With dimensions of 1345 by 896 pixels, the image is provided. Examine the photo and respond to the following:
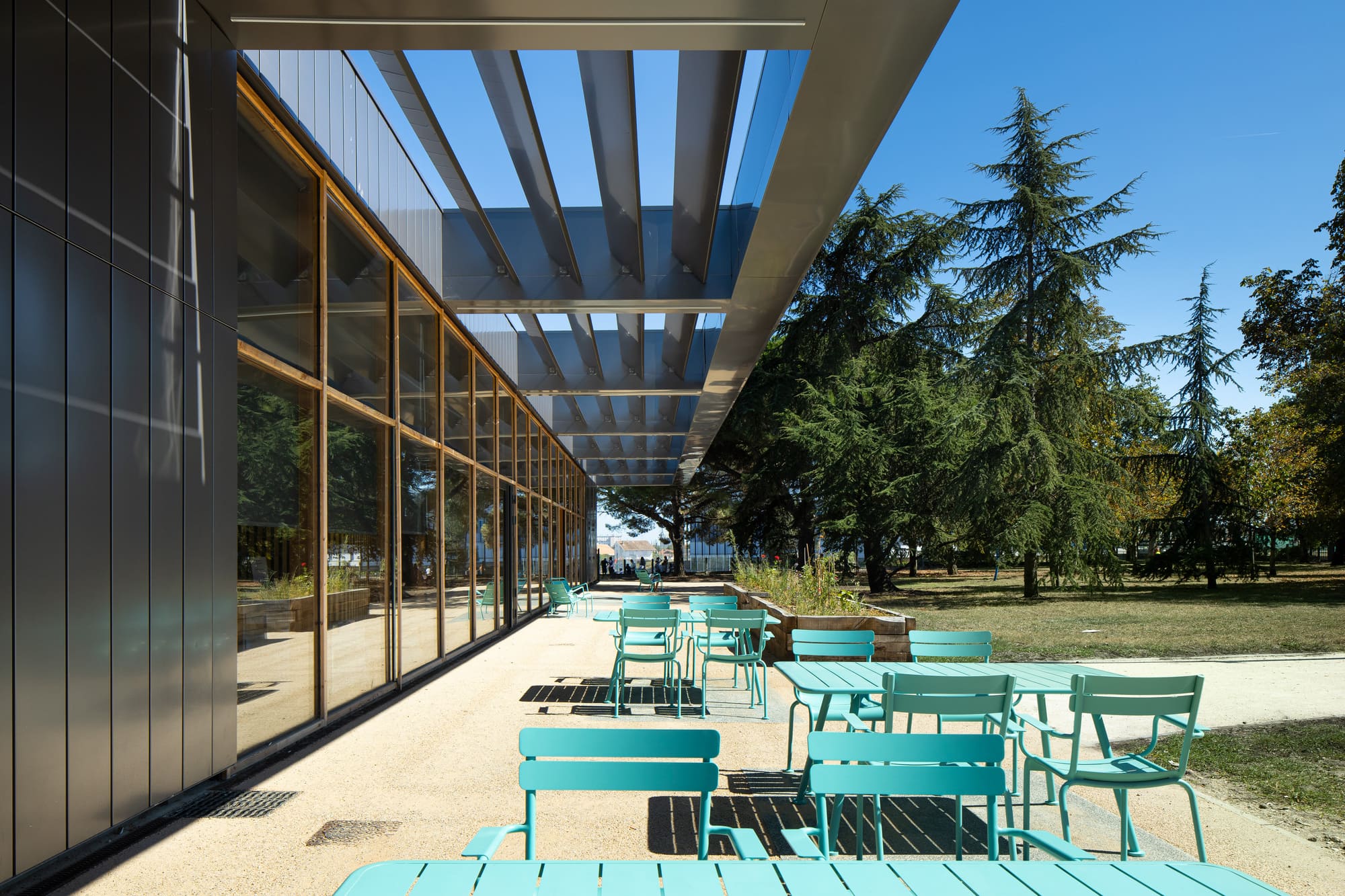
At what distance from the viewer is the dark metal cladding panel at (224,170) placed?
16.9 ft

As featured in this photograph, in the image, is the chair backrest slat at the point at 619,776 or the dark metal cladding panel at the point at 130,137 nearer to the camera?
the chair backrest slat at the point at 619,776

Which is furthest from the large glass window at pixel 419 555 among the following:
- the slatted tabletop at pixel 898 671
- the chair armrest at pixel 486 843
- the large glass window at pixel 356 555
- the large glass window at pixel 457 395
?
the chair armrest at pixel 486 843

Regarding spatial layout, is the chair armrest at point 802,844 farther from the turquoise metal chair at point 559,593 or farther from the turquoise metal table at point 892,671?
the turquoise metal chair at point 559,593

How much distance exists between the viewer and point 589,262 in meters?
10.1

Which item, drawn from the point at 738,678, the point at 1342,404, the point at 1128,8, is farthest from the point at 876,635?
the point at 1342,404

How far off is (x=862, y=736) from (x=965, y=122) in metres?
26.8

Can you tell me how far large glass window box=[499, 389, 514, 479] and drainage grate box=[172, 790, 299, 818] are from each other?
9.75 metres

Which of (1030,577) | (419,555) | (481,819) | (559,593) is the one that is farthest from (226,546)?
(1030,577)

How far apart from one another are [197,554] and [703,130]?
15.4ft

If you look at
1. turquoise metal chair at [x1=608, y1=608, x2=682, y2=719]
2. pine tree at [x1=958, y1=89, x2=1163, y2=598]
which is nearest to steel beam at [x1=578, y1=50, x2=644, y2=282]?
turquoise metal chair at [x1=608, y1=608, x2=682, y2=719]

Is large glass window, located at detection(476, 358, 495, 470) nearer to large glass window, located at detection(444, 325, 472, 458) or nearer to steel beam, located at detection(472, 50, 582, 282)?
large glass window, located at detection(444, 325, 472, 458)

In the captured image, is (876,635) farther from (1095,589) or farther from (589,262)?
(1095,589)

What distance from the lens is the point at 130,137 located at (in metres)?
4.32

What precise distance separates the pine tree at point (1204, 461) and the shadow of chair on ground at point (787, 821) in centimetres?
2608
